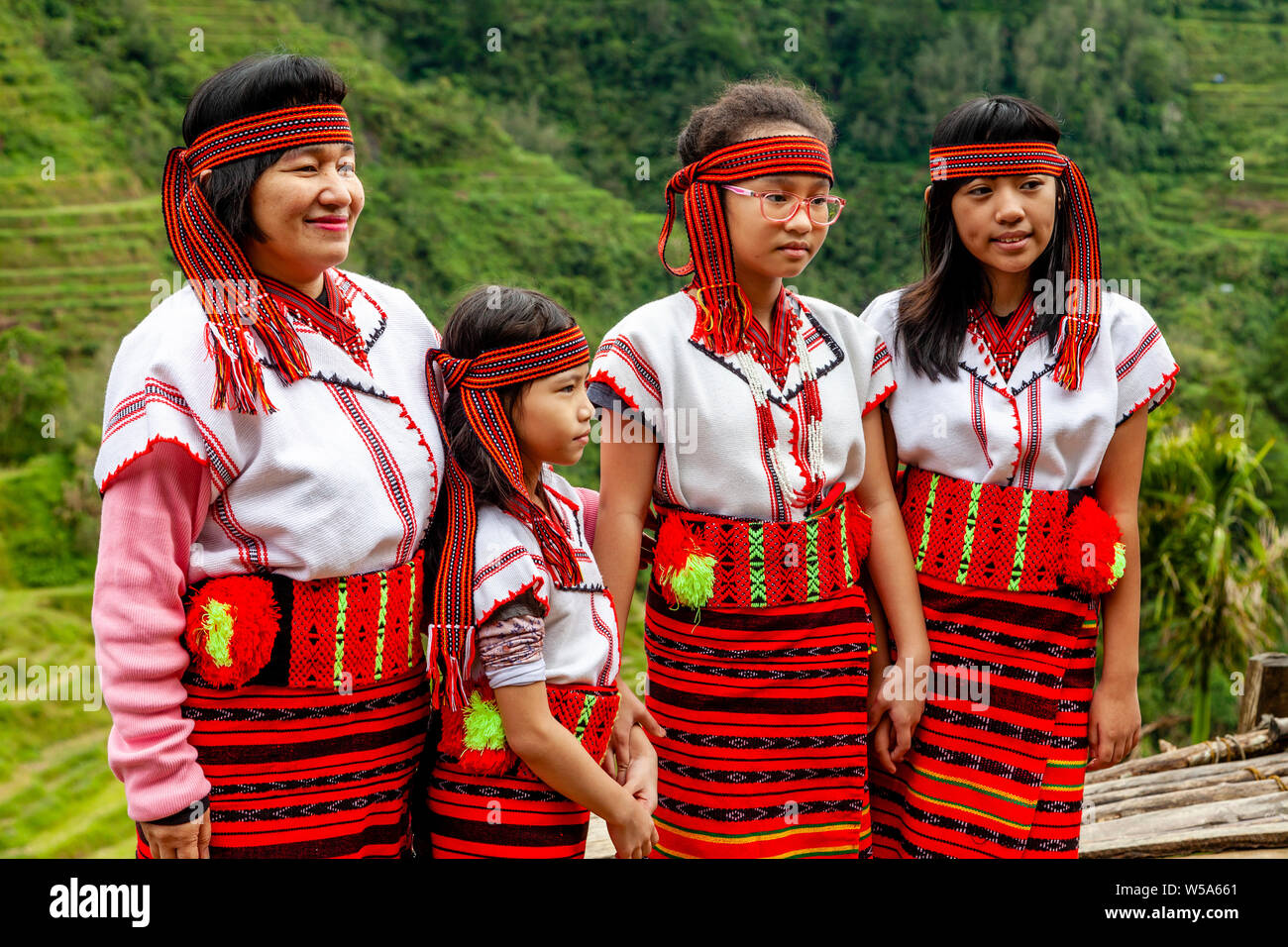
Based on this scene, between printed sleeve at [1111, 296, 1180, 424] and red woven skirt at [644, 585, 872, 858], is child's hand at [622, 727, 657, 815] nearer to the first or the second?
red woven skirt at [644, 585, 872, 858]

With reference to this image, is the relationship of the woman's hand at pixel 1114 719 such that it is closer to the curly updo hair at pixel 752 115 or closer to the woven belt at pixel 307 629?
the curly updo hair at pixel 752 115

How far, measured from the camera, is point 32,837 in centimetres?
1125

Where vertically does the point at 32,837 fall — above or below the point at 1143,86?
below

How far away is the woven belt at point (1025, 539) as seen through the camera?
85.4 inches

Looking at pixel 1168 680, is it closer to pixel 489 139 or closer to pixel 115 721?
pixel 115 721

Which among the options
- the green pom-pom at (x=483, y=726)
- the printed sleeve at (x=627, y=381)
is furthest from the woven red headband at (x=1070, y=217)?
the green pom-pom at (x=483, y=726)

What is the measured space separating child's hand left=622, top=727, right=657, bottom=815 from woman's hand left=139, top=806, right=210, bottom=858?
2.05ft

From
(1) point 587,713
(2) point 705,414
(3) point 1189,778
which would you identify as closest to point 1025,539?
(2) point 705,414

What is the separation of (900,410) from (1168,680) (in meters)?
10.0

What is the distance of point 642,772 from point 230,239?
1.02 m

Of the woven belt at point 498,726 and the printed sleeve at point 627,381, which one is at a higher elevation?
the printed sleeve at point 627,381
